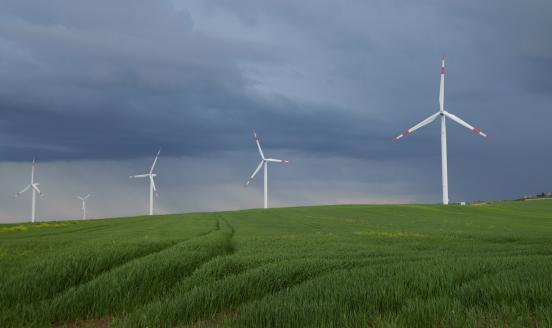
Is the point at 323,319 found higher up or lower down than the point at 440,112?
lower down

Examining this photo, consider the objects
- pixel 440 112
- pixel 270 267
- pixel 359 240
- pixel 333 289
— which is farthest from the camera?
pixel 440 112

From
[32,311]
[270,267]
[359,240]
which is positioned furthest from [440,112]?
[32,311]

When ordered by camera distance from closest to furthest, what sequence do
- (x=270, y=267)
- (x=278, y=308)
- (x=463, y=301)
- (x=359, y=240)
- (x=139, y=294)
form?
1. (x=278, y=308)
2. (x=463, y=301)
3. (x=139, y=294)
4. (x=270, y=267)
5. (x=359, y=240)

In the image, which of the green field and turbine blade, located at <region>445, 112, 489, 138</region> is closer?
the green field

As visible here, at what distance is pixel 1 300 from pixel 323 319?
870cm

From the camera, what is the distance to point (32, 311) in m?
10.4

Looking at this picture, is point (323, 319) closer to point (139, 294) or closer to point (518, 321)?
point (518, 321)

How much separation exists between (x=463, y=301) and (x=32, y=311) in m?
8.66

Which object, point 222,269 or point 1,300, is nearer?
point 1,300

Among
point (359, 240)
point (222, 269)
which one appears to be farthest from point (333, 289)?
point (359, 240)

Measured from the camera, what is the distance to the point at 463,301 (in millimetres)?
9203

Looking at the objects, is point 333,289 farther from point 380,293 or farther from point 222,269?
point 222,269

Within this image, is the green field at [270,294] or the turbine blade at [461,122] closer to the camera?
the green field at [270,294]

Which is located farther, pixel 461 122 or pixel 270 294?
pixel 461 122
